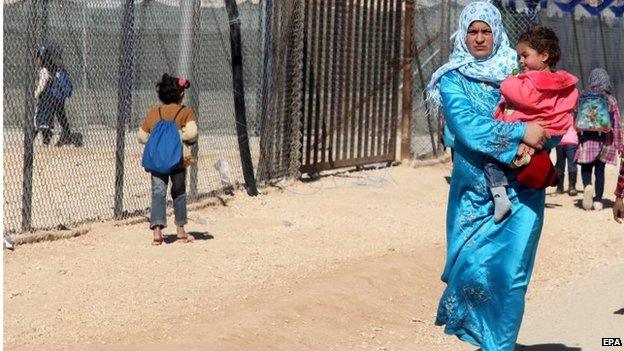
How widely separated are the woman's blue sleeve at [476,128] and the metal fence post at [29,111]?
418 centimetres

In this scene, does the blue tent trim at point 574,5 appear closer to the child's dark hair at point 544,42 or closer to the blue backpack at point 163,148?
the blue backpack at point 163,148

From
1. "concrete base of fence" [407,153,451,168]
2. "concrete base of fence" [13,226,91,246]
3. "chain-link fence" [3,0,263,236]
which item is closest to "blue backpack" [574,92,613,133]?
"concrete base of fence" [407,153,451,168]

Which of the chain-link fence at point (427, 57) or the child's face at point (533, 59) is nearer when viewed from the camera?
the child's face at point (533, 59)

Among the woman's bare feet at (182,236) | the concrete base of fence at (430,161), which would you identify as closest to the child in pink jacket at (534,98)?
the woman's bare feet at (182,236)

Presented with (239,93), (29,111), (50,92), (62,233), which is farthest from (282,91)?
(29,111)

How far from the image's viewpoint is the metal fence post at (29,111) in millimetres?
9633

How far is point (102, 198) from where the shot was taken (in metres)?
11.3

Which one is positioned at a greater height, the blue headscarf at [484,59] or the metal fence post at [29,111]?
the blue headscarf at [484,59]

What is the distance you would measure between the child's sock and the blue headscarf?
545 mm

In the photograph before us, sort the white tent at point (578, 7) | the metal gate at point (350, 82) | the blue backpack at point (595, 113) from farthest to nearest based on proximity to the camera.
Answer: the white tent at point (578, 7), the metal gate at point (350, 82), the blue backpack at point (595, 113)

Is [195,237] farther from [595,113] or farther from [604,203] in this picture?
[604,203]

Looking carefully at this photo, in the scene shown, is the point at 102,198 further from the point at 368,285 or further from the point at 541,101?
the point at 541,101

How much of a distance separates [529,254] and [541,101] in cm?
75

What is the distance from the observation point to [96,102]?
431 inches
